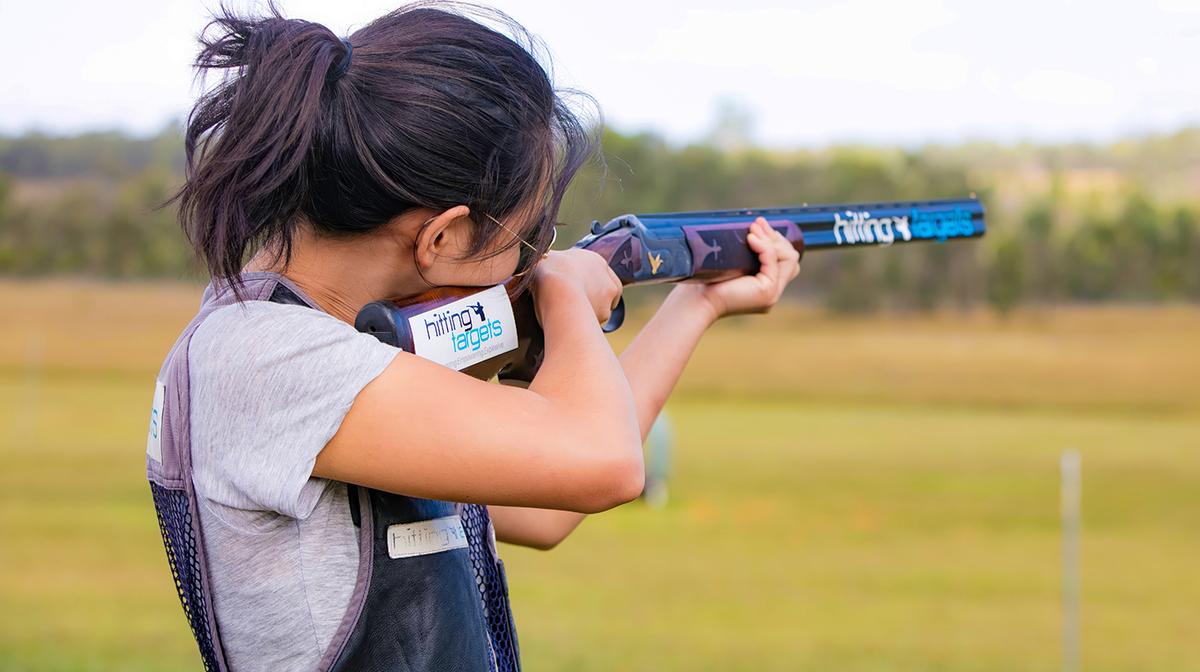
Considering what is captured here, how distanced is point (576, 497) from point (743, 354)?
2819 centimetres

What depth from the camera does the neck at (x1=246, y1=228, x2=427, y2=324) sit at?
4.50 ft

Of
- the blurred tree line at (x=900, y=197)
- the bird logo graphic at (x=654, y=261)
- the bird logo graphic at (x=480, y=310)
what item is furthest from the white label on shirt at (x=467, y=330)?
the blurred tree line at (x=900, y=197)

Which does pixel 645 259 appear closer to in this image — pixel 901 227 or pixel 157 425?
pixel 901 227

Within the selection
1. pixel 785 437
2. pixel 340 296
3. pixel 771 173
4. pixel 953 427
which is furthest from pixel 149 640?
pixel 771 173

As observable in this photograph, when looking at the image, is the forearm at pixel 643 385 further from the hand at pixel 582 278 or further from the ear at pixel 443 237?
the ear at pixel 443 237

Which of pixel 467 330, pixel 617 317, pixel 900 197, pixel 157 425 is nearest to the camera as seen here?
pixel 157 425

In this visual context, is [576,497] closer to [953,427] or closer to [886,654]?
[886,654]

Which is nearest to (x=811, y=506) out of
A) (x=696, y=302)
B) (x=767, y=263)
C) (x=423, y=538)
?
(x=767, y=263)

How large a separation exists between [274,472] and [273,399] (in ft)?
0.23

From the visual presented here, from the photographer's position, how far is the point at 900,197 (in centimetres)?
2586

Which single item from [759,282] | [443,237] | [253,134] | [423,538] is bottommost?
[423,538]

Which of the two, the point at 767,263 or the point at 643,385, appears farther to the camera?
the point at 767,263

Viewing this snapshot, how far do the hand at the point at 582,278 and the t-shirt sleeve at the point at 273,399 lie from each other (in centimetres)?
31

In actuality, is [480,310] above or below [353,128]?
below
